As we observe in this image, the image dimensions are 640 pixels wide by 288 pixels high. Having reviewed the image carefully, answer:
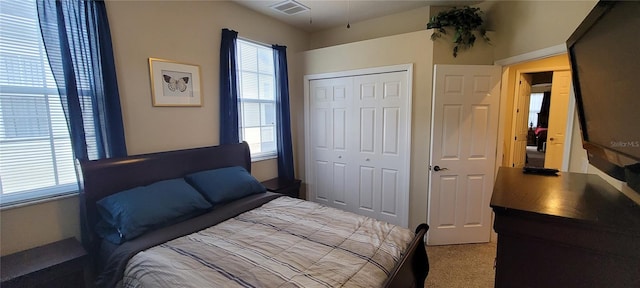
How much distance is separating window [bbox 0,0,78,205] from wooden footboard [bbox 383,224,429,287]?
2.39 metres

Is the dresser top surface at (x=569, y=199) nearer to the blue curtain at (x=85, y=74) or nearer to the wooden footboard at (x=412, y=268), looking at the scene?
the wooden footboard at (x=412, y=268)

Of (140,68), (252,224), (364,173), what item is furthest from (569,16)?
(140,68)

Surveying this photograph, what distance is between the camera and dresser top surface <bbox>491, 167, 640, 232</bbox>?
2.65ft

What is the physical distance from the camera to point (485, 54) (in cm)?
282

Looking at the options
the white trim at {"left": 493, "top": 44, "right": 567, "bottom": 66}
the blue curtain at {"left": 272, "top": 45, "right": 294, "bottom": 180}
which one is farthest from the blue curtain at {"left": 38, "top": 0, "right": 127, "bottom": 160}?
the white trim at {"left": 493, "top": 44, "right": 567, "bottom": 66}

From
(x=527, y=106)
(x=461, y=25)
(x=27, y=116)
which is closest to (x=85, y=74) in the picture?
(x=27, y=116)

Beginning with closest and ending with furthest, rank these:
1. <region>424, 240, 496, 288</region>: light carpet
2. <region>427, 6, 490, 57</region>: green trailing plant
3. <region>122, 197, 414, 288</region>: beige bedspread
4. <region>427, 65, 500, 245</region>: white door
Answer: <region>122, 197, 414, 288</region>: beige bedspread, <region>424, 240, 496, 288</region>: light carpet, <region>427, 6, 490, 57</region>: green trailing plant, <region>427, 65, 500, 245</region>: white door

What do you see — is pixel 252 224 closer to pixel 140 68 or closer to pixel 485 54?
pixel 140 68

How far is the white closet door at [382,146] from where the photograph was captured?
124 inches

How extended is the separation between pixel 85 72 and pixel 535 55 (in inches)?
144

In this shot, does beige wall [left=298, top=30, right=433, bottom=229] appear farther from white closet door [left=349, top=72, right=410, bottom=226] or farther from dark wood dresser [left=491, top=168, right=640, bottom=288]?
dark wood dresser [left=491, top=168, right=640, bottom=288]

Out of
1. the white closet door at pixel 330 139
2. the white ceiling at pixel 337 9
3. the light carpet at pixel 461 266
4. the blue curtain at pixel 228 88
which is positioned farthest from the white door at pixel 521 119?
the blue curtain at pixel 228 88

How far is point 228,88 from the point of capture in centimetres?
297

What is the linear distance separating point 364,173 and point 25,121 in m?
3.14
